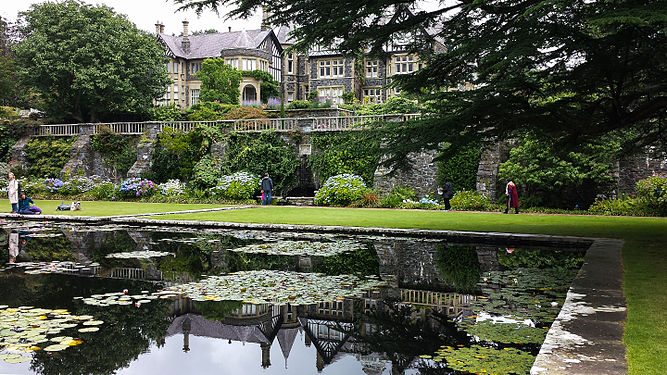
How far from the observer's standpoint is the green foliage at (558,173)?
817 inches

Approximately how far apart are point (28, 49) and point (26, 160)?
697cm

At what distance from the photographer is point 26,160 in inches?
1340

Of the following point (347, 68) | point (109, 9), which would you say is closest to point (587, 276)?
point (109, 9)

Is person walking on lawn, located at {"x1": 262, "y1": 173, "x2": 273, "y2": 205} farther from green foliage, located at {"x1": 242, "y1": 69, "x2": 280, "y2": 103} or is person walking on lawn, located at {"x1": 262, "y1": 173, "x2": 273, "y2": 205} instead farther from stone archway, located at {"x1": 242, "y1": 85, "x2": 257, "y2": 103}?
stone archway, located at {"x1": 242, "y1": 85, "x2": 257, "y2": 103}

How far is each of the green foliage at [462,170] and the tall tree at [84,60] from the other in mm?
22119

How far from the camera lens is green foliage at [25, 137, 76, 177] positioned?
3288 centimetres

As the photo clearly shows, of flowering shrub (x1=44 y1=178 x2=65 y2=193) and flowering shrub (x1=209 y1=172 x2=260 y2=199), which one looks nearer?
flowering shrub (x1=209 y1=172 x2=260 y2=199)

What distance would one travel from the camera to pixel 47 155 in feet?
111

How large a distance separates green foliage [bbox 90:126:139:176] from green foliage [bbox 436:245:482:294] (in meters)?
24.7

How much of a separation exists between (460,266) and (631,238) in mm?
4908

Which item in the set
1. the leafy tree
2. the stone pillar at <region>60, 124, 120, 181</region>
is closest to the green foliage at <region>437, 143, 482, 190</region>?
the stone pillar at <region>60, 124, 120, 181</region>

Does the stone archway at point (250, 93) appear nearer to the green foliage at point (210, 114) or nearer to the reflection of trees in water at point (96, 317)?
the green foliage at point (210, 114)

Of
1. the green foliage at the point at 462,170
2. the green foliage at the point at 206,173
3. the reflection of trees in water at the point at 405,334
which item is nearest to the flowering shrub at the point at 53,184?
the green foliage at the point at 206,173

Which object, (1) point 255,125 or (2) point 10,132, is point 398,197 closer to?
(1) point 255,125
